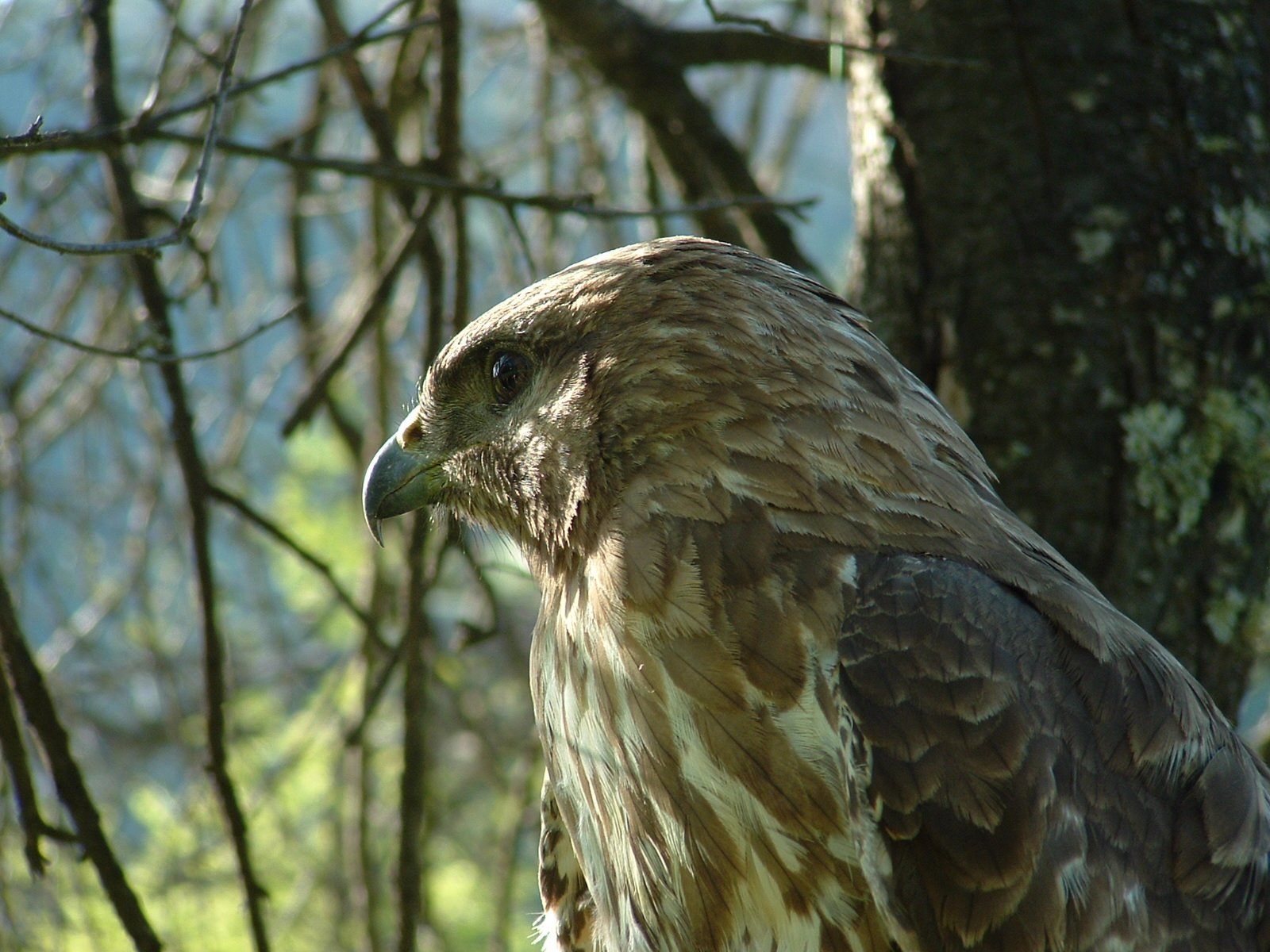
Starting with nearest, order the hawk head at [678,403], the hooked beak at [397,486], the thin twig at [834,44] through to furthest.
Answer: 1. the hawk head at [678,403]
2. the thin twig at [834,44]
3. the hooked beak at [397,486]

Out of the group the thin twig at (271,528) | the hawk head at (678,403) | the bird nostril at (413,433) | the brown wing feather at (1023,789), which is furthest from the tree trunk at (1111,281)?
the thin twig at (271,528)

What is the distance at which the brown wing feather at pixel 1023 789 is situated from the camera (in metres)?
2.12

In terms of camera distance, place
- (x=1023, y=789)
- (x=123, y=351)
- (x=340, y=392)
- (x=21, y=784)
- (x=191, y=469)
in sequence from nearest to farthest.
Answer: (x=1023, y=789) < (x=21, y=784) < (x=123, y=351) < (x=191, y=469) < (x=340, y=392)

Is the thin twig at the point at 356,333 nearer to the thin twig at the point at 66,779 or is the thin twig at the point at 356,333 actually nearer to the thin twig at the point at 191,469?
the thin twig at the point at 191,469

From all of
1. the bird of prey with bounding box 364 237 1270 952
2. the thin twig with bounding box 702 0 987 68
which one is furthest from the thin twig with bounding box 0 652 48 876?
the thin twig with bounding box 702 0 987 68

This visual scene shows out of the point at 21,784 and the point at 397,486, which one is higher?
the point at 397,486

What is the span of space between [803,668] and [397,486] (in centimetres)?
120

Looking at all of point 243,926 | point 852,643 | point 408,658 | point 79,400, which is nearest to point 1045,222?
point 852,643

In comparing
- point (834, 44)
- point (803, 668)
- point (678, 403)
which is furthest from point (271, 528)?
point (834, 44)

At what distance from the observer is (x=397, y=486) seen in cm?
310

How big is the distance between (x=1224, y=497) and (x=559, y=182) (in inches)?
151

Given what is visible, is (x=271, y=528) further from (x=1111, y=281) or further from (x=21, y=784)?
(x=1111, y=281)

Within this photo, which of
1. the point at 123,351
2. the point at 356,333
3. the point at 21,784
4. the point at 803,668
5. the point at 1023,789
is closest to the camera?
the point at 1023,789

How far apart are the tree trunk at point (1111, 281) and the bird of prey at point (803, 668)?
1.41ft
